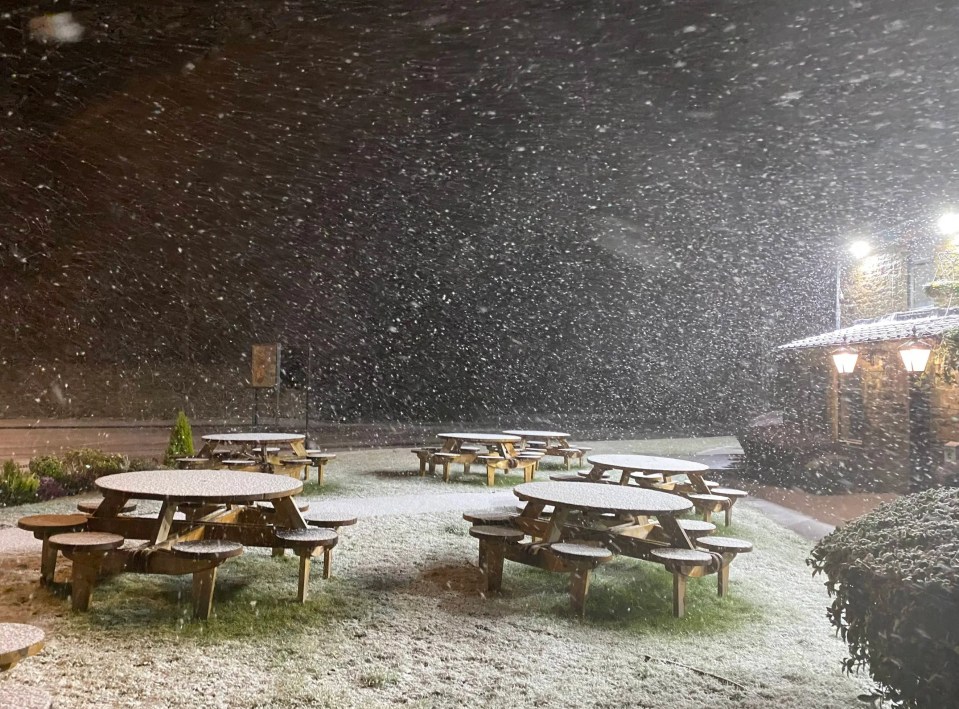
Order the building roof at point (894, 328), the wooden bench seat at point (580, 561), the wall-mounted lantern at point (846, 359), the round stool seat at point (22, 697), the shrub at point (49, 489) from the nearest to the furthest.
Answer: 1. the round stool seat at point (22, 697)
2. the wooden bench seat at point (580, 561)
3. the shrub at point (49, 489)
4. the building roof at point (894, 328)
5. the wall-mounted lantern at point (846, 359)

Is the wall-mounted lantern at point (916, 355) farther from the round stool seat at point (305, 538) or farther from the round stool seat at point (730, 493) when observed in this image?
the round stool seat at point (305, 538)

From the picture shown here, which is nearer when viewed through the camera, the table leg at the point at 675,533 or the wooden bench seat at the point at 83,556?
the wooden bench seat at the point at 83,556

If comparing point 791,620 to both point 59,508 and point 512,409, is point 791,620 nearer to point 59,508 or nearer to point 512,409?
point 59,508

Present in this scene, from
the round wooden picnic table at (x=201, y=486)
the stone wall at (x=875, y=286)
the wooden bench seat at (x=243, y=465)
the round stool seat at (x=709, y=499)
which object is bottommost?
the round stool seat at (x=709, y=499)

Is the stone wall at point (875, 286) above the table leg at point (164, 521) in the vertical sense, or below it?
above

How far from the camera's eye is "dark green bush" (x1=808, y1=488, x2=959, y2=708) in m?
2.20

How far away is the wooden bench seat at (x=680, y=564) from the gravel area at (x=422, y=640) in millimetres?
116

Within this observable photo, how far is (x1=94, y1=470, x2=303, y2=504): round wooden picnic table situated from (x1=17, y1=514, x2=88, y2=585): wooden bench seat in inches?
10.6

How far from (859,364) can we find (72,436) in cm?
1844

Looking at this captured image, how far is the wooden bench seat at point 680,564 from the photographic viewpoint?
412 cm

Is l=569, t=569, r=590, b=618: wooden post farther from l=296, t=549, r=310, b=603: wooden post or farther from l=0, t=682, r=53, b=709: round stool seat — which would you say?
l=0, t=682, r=53, b=709: round stool seat

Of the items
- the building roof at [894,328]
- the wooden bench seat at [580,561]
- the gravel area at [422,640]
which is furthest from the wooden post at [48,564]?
the building roof at [894,328]

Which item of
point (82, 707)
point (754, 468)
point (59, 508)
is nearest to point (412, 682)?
point (82, 707)

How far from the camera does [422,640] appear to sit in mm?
3613
